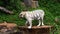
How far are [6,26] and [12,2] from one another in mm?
2104

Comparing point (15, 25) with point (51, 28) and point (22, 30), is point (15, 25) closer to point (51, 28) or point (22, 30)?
point (22, 30)

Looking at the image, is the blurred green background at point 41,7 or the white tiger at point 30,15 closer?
the white tiger at point 30,15

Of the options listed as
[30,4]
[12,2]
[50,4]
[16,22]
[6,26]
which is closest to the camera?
[6,26]

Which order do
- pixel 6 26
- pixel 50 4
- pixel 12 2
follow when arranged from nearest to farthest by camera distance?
pixel 6 26 < pixel 12 2 < pixel 50 4

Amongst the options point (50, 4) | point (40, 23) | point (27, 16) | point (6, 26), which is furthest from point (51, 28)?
point (50, 4)

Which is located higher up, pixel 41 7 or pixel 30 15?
pixel 41 7

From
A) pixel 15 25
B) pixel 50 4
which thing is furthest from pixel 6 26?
pixel 50 4

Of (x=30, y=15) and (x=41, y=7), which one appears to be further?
(x=41, y=7)

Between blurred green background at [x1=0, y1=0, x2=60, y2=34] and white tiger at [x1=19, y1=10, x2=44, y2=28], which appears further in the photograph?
blurred green background at [x1=0, y1=0, x2=60, y2=34]

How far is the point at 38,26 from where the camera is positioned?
9.73 m

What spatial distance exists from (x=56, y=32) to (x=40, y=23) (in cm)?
90

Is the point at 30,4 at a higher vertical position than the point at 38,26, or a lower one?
higher

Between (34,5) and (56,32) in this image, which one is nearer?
(56,32)

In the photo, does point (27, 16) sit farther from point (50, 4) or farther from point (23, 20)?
point (50, 4)
